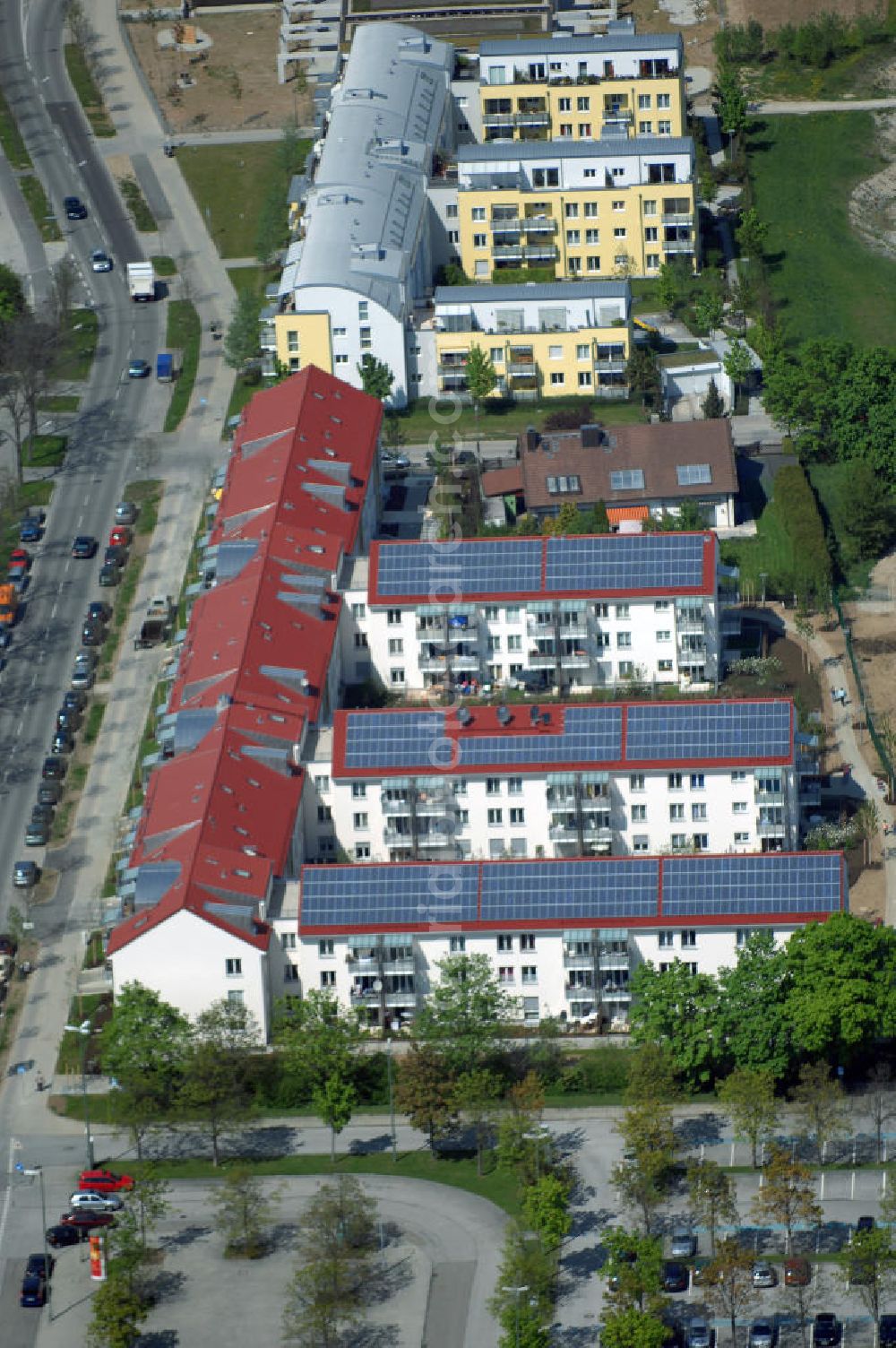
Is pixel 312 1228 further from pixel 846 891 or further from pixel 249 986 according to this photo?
pixel 846 891

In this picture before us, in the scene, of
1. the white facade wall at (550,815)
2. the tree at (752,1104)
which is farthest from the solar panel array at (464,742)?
the tree at (752,1104)

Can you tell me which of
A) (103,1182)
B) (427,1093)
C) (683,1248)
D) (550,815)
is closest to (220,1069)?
(103,1182)

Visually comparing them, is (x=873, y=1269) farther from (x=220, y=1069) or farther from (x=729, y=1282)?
(x=220, y=1069)

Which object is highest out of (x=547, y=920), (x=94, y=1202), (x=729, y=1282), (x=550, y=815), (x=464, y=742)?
(x=464, y=742)

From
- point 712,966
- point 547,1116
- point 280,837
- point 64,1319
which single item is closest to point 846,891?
point 712,966

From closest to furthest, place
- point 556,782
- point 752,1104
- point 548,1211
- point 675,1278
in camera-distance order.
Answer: point 675,1278 < point 548,1211 < point 752,1104 < point 556,782

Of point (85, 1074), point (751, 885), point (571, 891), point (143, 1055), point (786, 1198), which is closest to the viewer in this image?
point (786, 1198)

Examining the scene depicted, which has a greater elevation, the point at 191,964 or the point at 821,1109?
the point at 191,964

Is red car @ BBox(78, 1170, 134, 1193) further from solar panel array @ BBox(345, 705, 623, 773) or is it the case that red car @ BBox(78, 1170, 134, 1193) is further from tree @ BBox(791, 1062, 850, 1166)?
tree @ BBox(791, 1062, 850, 1166)
